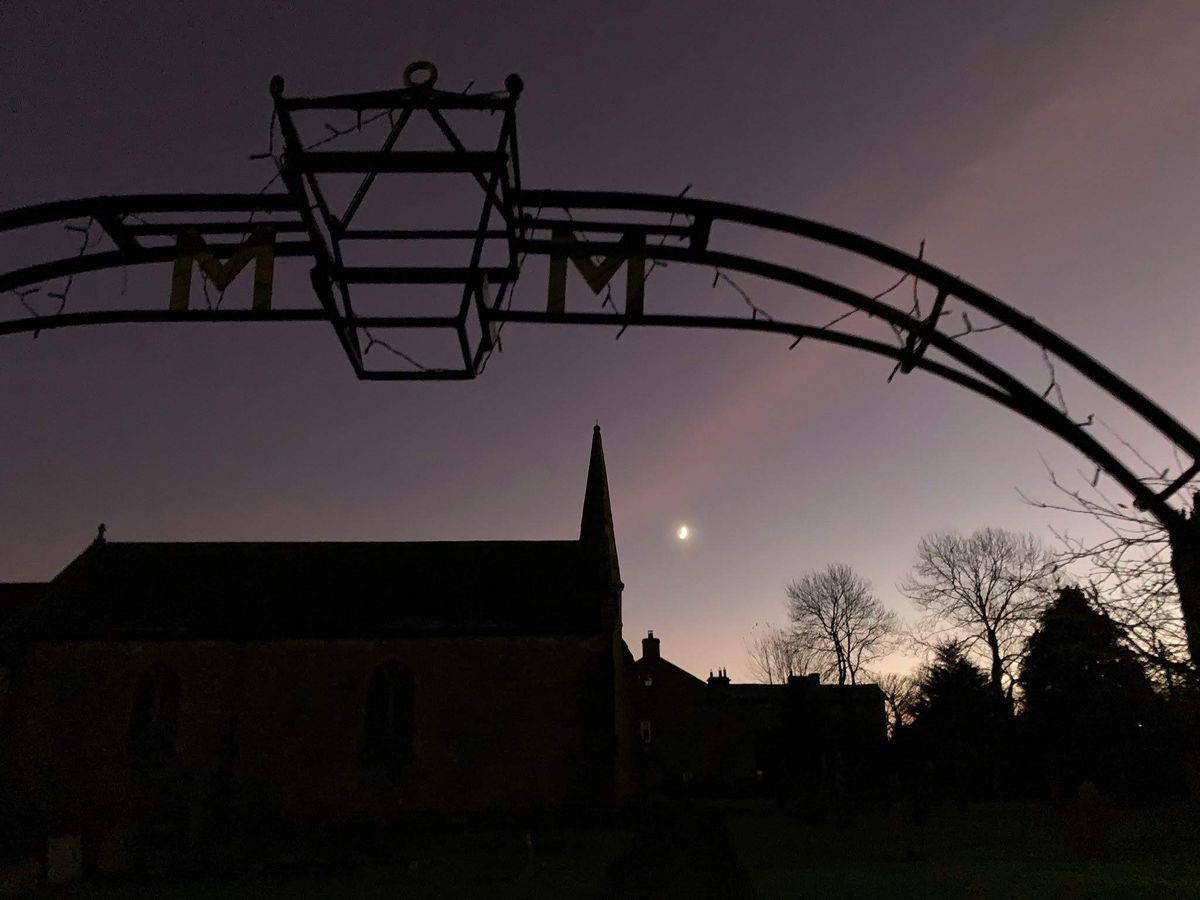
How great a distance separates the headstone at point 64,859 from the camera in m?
16.1

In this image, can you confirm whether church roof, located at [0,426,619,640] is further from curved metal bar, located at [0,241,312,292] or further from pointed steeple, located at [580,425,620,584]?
curved metal bar, located at [0,241,312,292]

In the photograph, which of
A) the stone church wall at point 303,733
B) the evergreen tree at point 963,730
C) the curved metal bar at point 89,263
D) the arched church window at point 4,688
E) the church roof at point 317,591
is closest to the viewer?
the curved metal bar at point 89,263

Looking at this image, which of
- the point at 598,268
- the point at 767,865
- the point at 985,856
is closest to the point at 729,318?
the point at 598,268

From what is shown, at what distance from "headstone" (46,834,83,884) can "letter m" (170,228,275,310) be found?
1602 centimetres

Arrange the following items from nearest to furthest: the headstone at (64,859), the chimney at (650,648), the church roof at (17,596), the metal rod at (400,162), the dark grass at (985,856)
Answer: the metal rod at (400,162)
the dark grass at (985,856)
the headstone at (64,859)
the church roof at (17,596)
the chimney at (650,648)

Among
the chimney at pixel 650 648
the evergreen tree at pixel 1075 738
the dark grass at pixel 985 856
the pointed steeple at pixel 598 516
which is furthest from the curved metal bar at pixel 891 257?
the chimney at pixel 650 648

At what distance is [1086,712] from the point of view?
2744cm

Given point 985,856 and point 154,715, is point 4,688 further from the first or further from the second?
point 985,856

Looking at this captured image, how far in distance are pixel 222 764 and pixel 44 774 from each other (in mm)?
5240

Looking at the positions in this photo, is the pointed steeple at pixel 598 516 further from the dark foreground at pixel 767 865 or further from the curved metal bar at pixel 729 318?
the curved metal bar at pixel 729 318

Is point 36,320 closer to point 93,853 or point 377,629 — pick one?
point 93,853

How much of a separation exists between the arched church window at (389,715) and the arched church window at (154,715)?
589cm

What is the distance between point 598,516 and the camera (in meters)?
32.6

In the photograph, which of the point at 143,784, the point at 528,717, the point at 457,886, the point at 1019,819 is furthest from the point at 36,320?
the point at 1019,819
